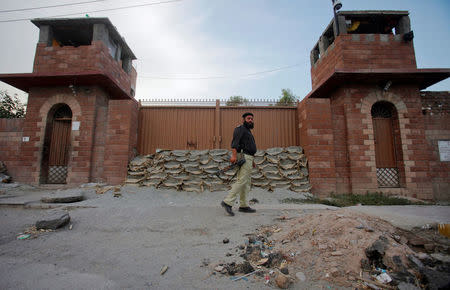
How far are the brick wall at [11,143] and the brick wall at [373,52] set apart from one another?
419 inches

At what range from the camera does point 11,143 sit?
22.4 feet

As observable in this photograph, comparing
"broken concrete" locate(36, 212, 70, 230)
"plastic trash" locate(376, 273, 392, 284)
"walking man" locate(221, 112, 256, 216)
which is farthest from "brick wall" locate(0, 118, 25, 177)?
"plastic trash" locate(376, 273, 392, 284)

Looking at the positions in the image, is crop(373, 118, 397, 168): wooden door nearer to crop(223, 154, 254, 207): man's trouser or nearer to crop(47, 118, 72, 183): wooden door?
crop(223, 154, 254, 207): man's trouser

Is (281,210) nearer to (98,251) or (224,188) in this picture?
(224,188)

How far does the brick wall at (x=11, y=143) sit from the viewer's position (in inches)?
261

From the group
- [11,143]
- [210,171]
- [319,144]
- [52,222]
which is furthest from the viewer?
[11,143]

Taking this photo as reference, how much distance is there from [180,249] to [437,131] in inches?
337

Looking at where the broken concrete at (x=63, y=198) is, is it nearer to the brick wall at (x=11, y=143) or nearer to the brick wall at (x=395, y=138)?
the brick wall at (x=11, y=143)

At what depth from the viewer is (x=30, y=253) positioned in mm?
2273

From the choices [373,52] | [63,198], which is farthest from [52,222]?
[373,52]

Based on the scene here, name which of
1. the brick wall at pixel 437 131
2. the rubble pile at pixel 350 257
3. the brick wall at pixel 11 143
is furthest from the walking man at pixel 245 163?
the brick wall at pixel 11 143

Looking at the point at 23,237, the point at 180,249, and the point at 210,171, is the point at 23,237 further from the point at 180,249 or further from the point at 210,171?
the point at 210,171

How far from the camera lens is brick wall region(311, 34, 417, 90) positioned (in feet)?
20.9

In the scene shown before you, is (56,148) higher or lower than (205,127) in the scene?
lower
